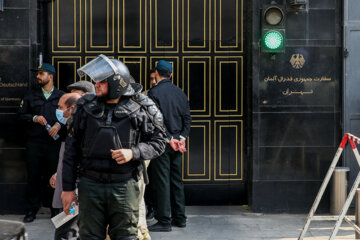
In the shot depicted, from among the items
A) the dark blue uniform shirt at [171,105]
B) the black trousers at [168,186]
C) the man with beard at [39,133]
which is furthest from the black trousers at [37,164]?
the dark blue uniform shirt at [171,105]

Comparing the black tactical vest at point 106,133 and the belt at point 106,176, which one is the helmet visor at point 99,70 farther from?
the belt at point 106,176

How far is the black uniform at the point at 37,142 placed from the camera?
8.59 m

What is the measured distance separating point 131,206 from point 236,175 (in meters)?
4.25

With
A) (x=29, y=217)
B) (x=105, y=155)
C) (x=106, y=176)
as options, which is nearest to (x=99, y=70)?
(x=105, y=155)

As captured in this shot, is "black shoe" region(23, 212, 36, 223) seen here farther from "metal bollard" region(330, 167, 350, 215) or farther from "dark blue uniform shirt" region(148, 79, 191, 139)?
"metal bollard" region(330, 167, 350, 215)

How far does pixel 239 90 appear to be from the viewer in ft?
30.8

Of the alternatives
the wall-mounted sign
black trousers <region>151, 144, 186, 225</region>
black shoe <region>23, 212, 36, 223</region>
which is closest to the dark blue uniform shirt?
black trousers <region>151, 144, 186, 225</region>

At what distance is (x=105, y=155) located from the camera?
5.29 m

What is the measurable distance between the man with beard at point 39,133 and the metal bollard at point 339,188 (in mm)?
3895

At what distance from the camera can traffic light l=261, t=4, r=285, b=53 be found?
28.9 feet

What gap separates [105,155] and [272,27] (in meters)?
4.39

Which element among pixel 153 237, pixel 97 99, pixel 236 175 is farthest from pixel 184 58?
pixel 97 99

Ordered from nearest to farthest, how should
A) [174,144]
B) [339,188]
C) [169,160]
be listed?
[174,144], [169,160], [339,188]

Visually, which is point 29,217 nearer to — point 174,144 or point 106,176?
point 174,144
